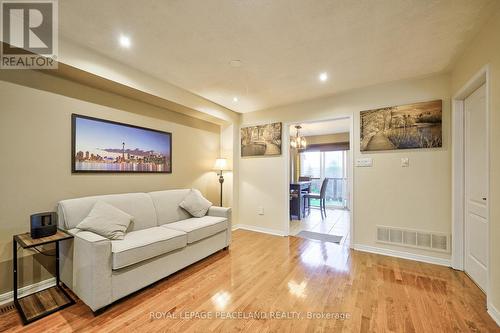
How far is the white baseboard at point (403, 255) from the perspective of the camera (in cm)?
273

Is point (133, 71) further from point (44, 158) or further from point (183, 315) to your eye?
point (183, 315)

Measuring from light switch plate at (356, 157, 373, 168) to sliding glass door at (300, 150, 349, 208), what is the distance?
4.38 metres

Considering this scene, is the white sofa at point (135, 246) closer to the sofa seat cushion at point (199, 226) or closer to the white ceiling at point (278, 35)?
the sofa seat cushion at point (199, 226)

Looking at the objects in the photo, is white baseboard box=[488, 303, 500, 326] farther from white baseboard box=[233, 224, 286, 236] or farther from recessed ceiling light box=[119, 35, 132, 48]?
recessed ceiling light box=[119, 35, 132, 48]

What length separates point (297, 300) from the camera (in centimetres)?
200

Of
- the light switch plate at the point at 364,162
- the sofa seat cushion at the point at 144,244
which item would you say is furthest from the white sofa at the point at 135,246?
the light switch plate at the point at 364,162

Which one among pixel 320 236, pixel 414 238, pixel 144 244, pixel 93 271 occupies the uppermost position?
pixel 144 244

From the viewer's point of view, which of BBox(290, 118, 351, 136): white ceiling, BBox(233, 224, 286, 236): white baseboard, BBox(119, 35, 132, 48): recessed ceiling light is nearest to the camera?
BBox(119, 35, 132, 48): recessed ceiling light

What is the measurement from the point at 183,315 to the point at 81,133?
7.38 feet

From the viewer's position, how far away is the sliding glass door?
7.52 m

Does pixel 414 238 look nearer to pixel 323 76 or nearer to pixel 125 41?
pixel 323 76

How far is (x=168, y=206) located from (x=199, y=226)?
24.3 inches

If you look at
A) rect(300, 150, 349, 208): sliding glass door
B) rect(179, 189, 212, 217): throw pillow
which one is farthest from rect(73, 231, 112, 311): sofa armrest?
rect(300, 150, 349, 208): sliding glass door

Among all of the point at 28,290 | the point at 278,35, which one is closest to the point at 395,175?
the point at 278,35
